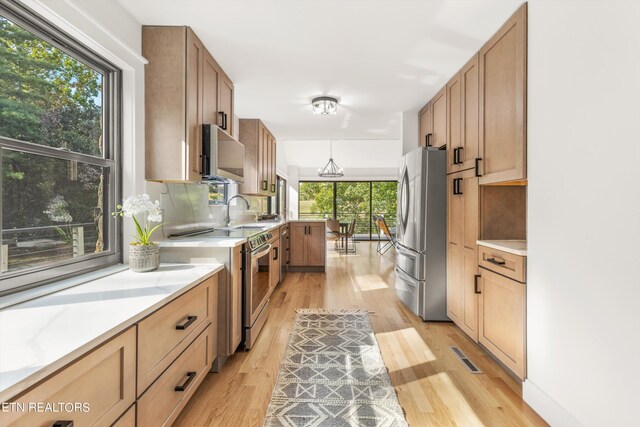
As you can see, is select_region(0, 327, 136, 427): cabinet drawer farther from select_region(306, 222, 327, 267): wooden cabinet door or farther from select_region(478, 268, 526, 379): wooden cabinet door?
select_region(306, 222, 327, 267): wooden cabinet door

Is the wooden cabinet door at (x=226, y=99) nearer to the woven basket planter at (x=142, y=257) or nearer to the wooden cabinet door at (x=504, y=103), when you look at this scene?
the woven basket planter at (x=142, y=257)

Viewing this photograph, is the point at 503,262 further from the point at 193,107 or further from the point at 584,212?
the point at 193,107

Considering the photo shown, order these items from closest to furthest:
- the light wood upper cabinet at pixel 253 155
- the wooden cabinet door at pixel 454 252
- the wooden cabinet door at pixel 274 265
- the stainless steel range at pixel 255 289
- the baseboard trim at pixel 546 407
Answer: the baseboard trim at pixel 546 407 → the stainless steel range at pixel 255 289 → the wooden cabinet door at pixel 454 252 → the wooden cabinet door at pixel 274 265 → the light wood upper cabinet at pixel 253 155

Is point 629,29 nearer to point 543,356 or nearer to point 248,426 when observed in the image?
point 543,356

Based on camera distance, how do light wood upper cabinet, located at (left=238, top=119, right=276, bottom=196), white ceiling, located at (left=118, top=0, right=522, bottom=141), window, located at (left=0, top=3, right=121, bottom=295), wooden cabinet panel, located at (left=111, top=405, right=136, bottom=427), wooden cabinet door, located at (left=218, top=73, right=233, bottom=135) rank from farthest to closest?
light wood upper cabinet, located at (left=238, top=119, right=276, bottom=196) → wooden cabinet door, located at (left=218, top=73, right=233, bottom=135) → white ceiling, located at (left=118, top=0, right=522, bottom=141) → window, located at (left=0, top=3, right=121, bottom=295) → wooden cabinet panel, located at (left=111, top=405, right=136, bottom=427)

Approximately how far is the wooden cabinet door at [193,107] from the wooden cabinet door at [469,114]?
6.98 ft

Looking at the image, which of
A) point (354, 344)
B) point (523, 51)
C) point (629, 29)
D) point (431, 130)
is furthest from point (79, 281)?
point (431, 130)

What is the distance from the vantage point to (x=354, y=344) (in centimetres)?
255

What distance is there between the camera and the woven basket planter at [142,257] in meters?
1.75

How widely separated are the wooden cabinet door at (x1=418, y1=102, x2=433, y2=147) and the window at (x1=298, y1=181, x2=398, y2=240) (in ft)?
19.3

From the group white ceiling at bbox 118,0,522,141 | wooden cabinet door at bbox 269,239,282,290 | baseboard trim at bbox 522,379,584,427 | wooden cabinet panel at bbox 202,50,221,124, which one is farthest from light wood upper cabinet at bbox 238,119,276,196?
baseboard trim at bbox 522,379,584,427

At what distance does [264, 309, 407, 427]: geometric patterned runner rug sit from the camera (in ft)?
5.48

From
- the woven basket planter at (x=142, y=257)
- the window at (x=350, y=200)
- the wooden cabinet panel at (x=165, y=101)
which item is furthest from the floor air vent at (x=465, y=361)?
the window at (x=350, y=200)

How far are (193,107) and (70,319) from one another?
1.68 metres
